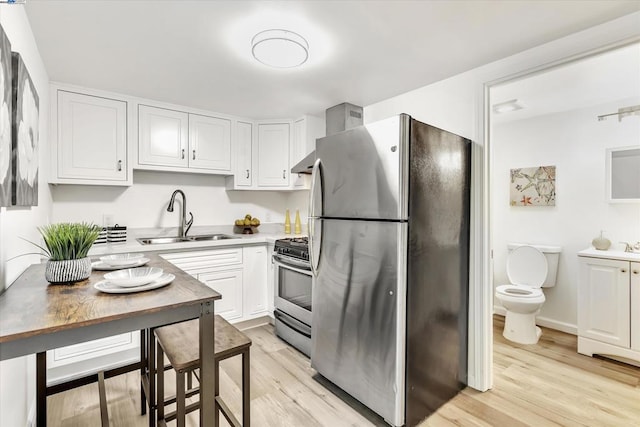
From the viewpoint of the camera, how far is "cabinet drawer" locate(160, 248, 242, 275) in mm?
2684

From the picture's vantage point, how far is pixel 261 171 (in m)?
3.49

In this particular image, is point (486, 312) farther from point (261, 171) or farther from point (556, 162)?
point (261, 171)

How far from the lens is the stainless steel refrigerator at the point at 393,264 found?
170cm

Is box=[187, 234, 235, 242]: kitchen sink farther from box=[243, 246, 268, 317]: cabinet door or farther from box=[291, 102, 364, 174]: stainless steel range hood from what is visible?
box=[291, 102, 364, 174]: stainless steel range hood

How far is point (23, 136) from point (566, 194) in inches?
167

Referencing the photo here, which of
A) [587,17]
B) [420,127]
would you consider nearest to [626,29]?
[587,17]

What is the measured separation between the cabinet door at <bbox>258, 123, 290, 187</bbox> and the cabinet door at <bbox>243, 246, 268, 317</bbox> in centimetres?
78

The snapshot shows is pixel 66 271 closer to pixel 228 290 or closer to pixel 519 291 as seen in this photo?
pixel 228 290

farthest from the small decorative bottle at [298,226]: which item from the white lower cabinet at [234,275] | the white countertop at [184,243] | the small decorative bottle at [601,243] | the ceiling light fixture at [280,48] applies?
the small decorative bottle at [601,243]

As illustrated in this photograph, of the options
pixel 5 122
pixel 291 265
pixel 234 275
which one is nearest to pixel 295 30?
pixel 5 122

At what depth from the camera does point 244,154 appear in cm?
343

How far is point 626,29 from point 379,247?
170 centimetres

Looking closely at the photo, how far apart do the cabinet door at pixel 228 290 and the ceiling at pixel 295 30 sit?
1656mm

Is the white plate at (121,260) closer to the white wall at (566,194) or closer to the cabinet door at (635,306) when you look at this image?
the white wall at (566,194)
